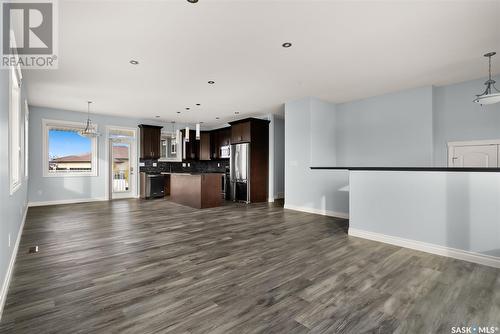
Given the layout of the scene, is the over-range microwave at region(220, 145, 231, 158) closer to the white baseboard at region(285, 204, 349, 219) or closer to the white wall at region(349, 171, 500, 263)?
the white baseboard at region(285, 204, 349, 219)

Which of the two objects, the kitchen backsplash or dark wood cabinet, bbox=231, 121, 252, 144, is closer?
dark wood cabinet, bbox=231, 121, 252, 144

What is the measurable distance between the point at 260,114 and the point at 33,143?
6.42 meters

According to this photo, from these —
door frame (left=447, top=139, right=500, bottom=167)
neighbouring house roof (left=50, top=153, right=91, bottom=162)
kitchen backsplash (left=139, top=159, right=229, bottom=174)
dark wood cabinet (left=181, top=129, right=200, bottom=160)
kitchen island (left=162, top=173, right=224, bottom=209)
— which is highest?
dark wood cabinet (left=181, top=129, right=200, bottom=160)

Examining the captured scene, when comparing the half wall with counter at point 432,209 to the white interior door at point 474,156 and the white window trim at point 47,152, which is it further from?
the white window trim at point 47,152

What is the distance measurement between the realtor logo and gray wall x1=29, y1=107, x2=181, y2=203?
11.9ft

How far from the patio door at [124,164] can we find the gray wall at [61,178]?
1.32ft

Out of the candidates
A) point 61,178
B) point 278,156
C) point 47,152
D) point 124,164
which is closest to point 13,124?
point 47,152

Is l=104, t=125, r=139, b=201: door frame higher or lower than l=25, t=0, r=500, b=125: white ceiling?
lower

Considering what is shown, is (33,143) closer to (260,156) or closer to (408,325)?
(260,156)

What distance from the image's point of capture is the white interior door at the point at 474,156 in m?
4.31

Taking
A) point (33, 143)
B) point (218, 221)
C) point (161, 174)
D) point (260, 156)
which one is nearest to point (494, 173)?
point (218, 221)

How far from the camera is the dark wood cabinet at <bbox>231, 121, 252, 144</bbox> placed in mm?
7277

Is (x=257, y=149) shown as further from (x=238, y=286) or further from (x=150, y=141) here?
(x=238, y=286)

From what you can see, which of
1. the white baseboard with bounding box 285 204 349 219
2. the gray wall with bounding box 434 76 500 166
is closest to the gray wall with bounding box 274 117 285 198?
the white baseboard with bounding box 285 204 349 219
